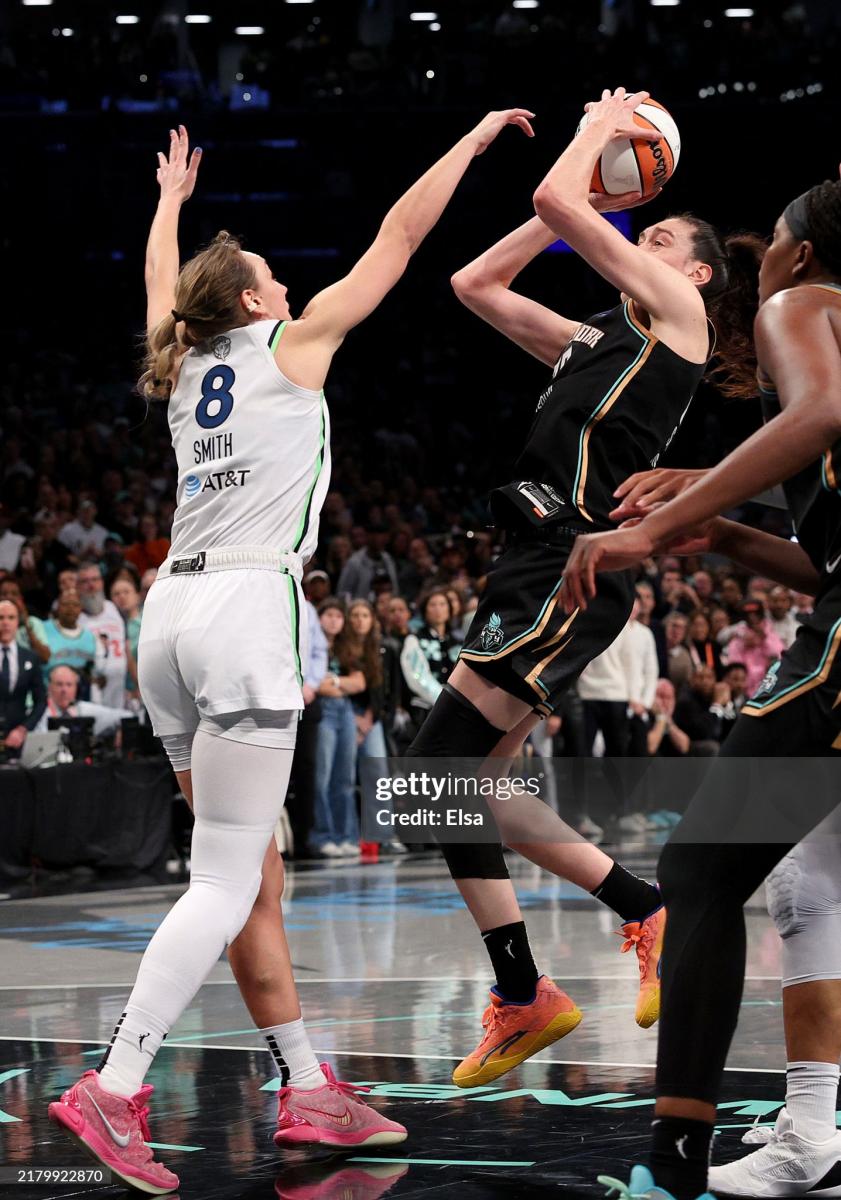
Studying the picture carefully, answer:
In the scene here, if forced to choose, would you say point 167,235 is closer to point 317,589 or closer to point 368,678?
point 368,678

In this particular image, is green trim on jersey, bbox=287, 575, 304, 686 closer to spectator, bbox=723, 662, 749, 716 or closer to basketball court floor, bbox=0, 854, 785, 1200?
basketball court floor, bbox=0, 854, 785, 1200

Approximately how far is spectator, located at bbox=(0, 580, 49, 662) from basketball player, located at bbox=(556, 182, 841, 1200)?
318 inches

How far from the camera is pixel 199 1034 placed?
5.34 m

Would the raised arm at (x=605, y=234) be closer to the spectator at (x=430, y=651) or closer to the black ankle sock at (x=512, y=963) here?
the black ankle sock at (x=512, y=963)

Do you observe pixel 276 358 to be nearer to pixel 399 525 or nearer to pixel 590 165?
pixel 590 165

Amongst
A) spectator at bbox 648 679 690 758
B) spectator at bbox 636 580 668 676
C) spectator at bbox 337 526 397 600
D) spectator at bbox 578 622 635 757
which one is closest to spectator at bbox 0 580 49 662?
spectator at bbox 337 526 397 600

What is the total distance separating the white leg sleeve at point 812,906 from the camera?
3340 millimetres

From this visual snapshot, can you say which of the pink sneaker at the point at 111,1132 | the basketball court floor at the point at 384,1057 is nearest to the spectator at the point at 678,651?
the basketball court floor at the point at 384,1057

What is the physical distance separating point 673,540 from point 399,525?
12714mm

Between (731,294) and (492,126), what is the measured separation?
81cm

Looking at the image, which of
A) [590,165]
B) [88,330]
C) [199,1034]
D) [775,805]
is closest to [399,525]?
[88,330]

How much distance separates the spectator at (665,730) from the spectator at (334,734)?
290 centimetres

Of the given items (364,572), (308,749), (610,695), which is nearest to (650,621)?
(610,695)

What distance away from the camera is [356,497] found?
58.1 ft
